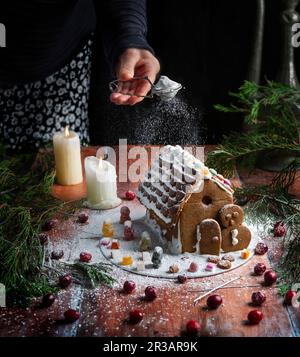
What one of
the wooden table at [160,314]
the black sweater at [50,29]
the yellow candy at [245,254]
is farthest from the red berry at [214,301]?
the black sweater at [50,29]

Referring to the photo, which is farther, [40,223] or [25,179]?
[25,179]

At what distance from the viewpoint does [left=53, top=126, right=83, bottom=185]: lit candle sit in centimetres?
253

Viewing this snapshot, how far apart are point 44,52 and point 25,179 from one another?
553 mm

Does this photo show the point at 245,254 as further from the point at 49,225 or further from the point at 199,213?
the point at 49,225

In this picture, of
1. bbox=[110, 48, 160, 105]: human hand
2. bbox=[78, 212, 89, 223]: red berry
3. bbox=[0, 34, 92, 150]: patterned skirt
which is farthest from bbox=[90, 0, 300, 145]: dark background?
bbox=[78, 212, 89, 223]: red berry

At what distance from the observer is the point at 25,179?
7.94 feet

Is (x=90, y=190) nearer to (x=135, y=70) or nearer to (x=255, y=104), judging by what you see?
(x=135, y=70)

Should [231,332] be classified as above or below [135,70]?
below

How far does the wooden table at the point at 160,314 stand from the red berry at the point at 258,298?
0.7 inches

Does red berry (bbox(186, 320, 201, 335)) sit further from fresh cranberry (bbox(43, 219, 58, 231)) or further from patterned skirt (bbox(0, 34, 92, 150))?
patterned skirt (bbox(0, 34, 92, 150))

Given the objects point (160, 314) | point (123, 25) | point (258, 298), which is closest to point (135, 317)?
point (160, 314)

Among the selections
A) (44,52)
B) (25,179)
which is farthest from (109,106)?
(25,179)

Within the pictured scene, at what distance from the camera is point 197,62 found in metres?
3.30

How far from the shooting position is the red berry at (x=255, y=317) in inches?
65.6
